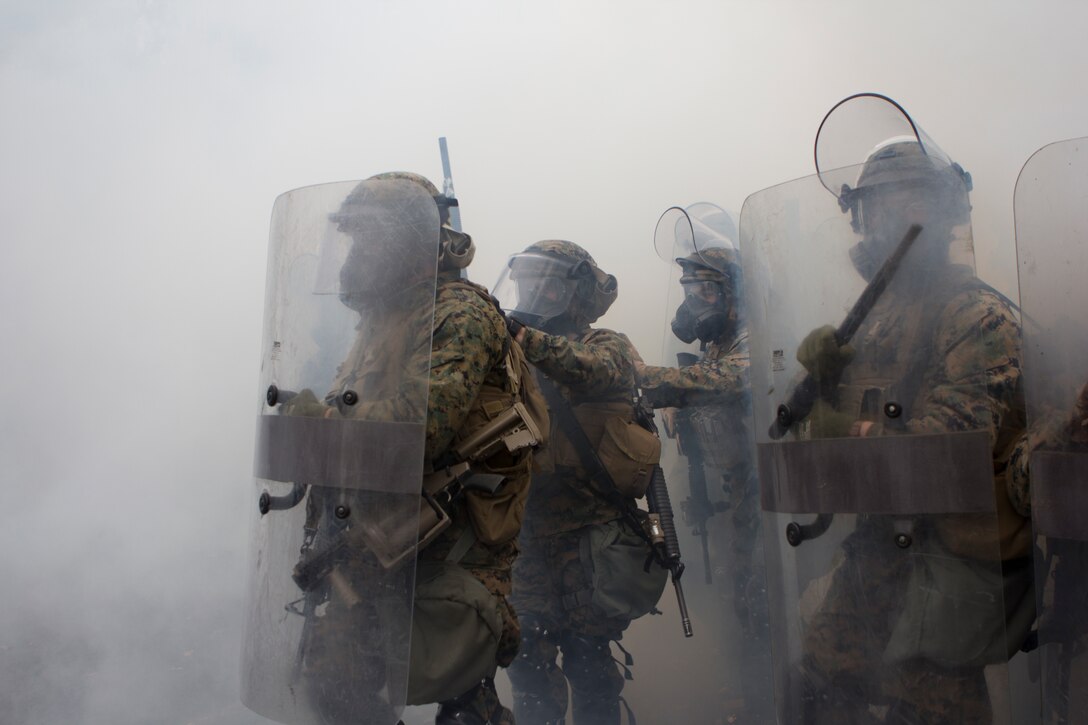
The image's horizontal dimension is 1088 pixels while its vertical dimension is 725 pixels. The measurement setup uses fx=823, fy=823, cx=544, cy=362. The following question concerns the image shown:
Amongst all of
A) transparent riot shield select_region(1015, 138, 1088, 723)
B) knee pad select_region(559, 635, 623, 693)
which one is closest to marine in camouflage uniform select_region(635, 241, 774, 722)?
knee pad select_region(559, 635, 623, 693)

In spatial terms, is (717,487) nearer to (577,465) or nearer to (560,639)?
(577,465)

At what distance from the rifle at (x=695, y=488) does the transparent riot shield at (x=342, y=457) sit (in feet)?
5.24

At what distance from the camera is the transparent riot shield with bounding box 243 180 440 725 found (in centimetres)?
187

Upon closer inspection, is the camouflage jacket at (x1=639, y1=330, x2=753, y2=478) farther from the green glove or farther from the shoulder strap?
the green glove

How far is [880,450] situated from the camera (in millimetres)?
1750

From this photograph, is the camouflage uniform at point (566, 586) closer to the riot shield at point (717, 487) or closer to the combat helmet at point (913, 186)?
the riot shield at point (717, 487)

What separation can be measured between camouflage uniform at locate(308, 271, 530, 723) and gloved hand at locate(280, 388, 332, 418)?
6 cm

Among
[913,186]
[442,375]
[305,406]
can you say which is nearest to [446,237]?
[442,375]

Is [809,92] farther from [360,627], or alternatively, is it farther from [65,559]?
[65,559]

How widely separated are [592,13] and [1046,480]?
3.19m

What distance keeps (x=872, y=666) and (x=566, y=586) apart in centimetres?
133

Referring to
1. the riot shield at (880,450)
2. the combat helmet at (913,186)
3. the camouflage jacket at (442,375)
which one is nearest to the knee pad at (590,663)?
the camouflage jacket at (442,375)

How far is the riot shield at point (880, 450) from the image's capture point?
1706 millimetres

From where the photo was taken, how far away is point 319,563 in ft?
6.26
